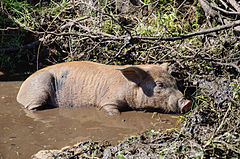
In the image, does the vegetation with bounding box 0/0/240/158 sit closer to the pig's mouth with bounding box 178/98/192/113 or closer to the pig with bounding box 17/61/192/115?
the pig's mouth with bounding box 178/98/192/113

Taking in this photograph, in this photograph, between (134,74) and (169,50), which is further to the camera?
(169,50)

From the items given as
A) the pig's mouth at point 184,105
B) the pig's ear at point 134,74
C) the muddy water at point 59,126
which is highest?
the pig's ear at point 134,74

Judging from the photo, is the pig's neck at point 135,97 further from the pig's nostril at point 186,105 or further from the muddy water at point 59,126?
the pig's nostril at point 186,105

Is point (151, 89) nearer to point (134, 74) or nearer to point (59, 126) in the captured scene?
point (134, 74)

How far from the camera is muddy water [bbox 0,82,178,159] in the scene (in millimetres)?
4516

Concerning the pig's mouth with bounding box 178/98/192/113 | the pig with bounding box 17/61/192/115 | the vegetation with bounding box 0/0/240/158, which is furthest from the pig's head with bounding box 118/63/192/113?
the vegetation with bounding box 0/0/240/158

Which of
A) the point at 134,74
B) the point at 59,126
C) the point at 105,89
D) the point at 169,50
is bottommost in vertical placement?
the point at 59,126

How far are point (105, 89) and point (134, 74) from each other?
0.65 meters

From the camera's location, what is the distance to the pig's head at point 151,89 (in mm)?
6031

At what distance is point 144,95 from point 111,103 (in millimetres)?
632

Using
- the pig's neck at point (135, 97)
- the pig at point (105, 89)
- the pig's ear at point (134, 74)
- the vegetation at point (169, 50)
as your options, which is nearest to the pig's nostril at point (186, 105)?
the pig at point (105, 89)

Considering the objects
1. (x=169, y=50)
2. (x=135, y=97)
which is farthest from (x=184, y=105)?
(x=169, y=50)

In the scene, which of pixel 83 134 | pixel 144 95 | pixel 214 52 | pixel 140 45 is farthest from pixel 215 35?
pixel 83 134

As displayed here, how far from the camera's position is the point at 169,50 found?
658 centimetres
